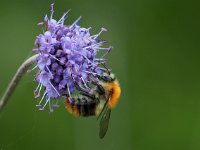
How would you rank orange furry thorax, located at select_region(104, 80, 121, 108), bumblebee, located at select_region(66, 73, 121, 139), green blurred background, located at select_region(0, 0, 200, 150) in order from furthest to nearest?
green blurred background, located at select_region(0, 0, 200, 150), orange furry thorax, located at select_region(104, 80, 121, 108), bumblebee, located at select_region(66, 73, 121, 139)

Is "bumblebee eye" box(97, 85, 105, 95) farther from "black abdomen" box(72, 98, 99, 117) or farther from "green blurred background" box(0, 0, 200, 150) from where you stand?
"green blurred background" box(0, 0, 200, 150)

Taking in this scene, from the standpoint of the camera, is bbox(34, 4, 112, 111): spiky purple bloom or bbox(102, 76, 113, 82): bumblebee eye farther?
bbox(102, 76, 113, 82): bumblebee eye

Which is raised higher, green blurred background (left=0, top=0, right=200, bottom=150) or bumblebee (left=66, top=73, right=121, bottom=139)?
green blurred background (left=0, top=0, right=200, bottom=150)

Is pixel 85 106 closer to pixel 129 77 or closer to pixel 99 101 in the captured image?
pixel 99 101

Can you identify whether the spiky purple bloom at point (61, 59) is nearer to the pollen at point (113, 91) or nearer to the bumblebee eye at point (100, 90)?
the bumblebee eye at point (100, 90)

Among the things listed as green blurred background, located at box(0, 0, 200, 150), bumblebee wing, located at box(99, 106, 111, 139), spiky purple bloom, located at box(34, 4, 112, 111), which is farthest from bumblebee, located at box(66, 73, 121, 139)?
green blurred background, located at box(0, 0, 200, 150)

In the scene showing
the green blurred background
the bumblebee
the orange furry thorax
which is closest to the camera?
the bumblebee
